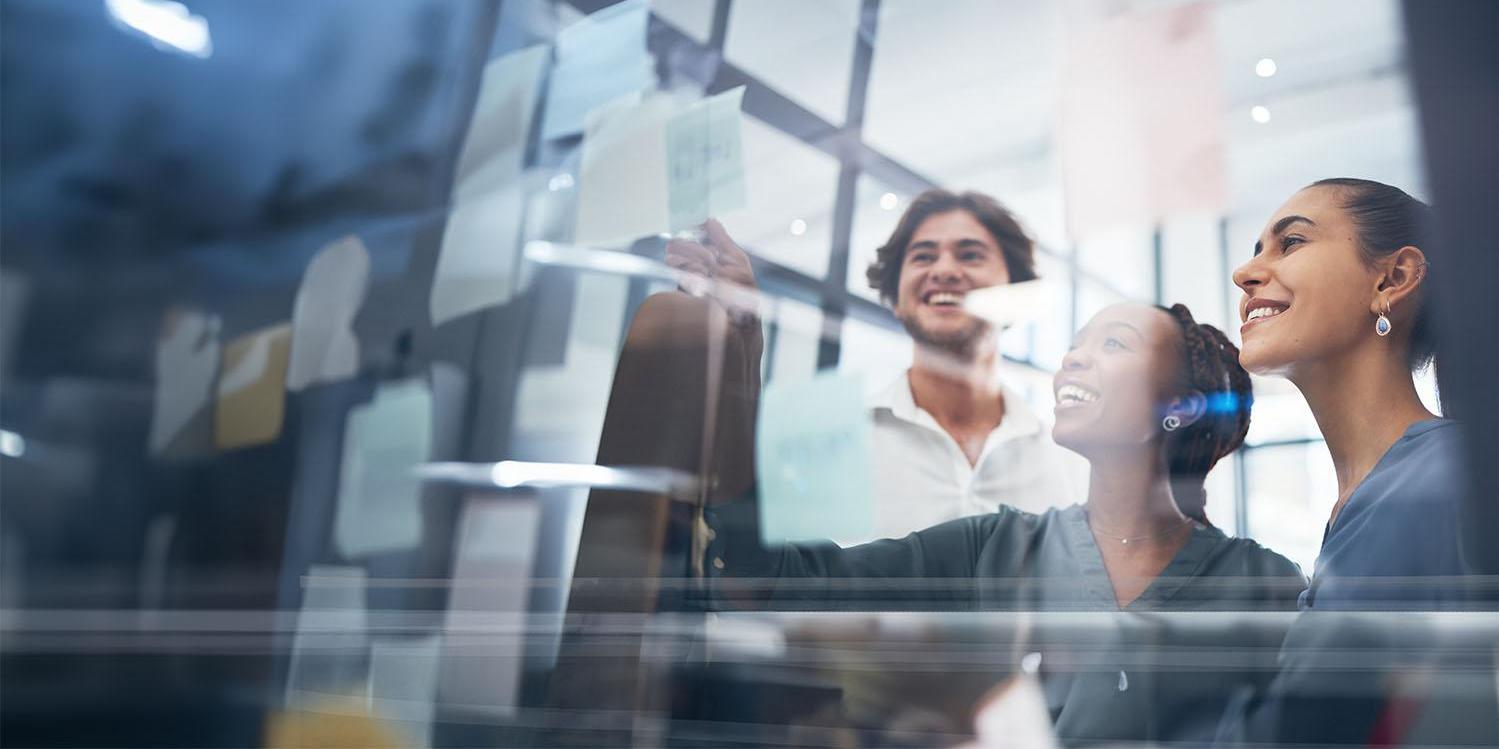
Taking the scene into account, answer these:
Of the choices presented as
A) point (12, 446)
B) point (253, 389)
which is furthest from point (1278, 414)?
point (12, 446)

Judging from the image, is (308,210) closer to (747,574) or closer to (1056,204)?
(747,574)

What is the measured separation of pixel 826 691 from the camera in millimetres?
1003

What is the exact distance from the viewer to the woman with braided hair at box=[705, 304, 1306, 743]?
2.91ft

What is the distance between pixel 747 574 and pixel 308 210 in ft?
3.10

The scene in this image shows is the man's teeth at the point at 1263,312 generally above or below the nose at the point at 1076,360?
above

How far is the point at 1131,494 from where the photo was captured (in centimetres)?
94

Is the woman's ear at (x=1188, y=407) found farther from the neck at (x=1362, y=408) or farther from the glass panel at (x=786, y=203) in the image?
the glass panel at (x=786, y=203)

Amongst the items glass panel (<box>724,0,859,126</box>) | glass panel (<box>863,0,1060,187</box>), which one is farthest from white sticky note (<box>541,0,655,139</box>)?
glass panel (<box>863,0,1060,187</box>)

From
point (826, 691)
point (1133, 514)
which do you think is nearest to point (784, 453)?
point (826, 691)

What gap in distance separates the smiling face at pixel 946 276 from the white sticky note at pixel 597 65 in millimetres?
454

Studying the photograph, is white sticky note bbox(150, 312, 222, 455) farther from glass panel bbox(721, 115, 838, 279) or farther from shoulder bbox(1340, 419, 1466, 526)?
shoulder bbox(1340, 419, 1466, 526)

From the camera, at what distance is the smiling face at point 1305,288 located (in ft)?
2.81

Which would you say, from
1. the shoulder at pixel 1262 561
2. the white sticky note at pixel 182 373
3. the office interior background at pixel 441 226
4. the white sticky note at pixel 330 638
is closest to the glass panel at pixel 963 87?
the office interior background at pixel 441 226

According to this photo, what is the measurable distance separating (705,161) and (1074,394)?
0.54m
